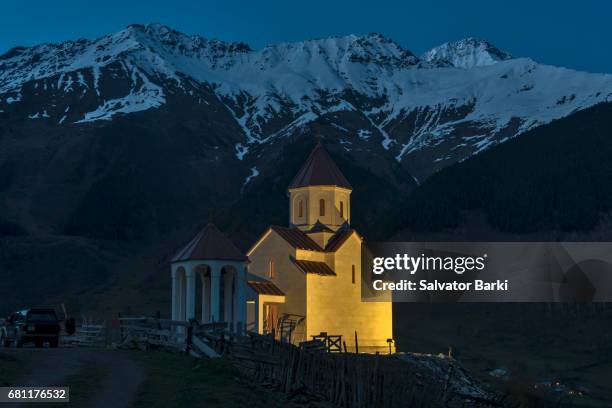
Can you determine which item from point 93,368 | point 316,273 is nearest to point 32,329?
point 93,368

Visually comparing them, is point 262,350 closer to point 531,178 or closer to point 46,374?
point 46,374

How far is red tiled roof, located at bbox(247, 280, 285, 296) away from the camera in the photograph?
60.9 meters

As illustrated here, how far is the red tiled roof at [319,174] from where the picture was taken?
6869cm

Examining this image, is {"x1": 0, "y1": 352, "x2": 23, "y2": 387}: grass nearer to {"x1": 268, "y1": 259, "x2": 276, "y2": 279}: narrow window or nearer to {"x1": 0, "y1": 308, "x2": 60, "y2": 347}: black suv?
{"x1": 0, "y1": 308, "x2": 60, "y2": 347}: black suv

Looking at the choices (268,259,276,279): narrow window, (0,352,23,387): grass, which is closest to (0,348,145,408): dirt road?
(0,352,23,387): grass

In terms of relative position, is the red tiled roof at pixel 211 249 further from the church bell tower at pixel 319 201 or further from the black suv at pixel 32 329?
the black suv at pixel 32 329

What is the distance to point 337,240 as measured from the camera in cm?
6688

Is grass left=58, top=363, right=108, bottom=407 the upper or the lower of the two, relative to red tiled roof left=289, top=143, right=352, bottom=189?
lower

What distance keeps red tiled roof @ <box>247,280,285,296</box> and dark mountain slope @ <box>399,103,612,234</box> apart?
109 metres

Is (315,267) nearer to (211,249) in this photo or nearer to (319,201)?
(319,201)

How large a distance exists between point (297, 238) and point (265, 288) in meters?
5.33

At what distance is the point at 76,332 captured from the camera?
156 feet

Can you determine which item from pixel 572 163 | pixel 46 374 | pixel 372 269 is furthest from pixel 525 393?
pixel 572 163

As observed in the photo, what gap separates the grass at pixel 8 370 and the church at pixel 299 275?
24.3 metres
